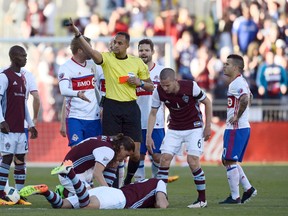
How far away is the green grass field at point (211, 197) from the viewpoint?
13.0 metres

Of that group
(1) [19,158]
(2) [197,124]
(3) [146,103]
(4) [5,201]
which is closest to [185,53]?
(3) [146,103]

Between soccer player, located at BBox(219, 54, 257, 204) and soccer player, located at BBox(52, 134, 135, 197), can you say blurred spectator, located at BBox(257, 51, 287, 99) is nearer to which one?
soccer player, located at BBox(219, 54, 257, 204)

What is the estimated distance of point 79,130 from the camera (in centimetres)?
1638

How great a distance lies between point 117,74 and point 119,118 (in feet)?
2.25

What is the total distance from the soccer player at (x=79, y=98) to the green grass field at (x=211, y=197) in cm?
125

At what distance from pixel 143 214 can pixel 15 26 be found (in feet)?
62.7

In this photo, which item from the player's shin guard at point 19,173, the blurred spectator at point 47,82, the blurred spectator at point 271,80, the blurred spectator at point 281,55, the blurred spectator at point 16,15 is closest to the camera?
the player's shin guard at point 19,173

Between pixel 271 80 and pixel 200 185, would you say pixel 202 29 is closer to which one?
pixel 271 80

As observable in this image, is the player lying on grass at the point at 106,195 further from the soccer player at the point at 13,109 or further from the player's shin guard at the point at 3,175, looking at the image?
the soccer player at the point at 13,109

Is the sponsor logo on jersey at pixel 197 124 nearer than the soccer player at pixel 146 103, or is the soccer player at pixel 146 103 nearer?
the sponsor logo on jersey at pixel 197 124

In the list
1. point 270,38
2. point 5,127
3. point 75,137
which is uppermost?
point 270,38

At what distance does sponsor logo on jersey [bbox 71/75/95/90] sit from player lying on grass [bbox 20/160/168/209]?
9.70 ft

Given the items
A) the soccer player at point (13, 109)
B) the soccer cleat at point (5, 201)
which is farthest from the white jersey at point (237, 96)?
the soccer cleat at point (5, 201)

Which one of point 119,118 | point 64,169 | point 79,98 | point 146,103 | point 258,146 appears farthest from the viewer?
point 258,146
